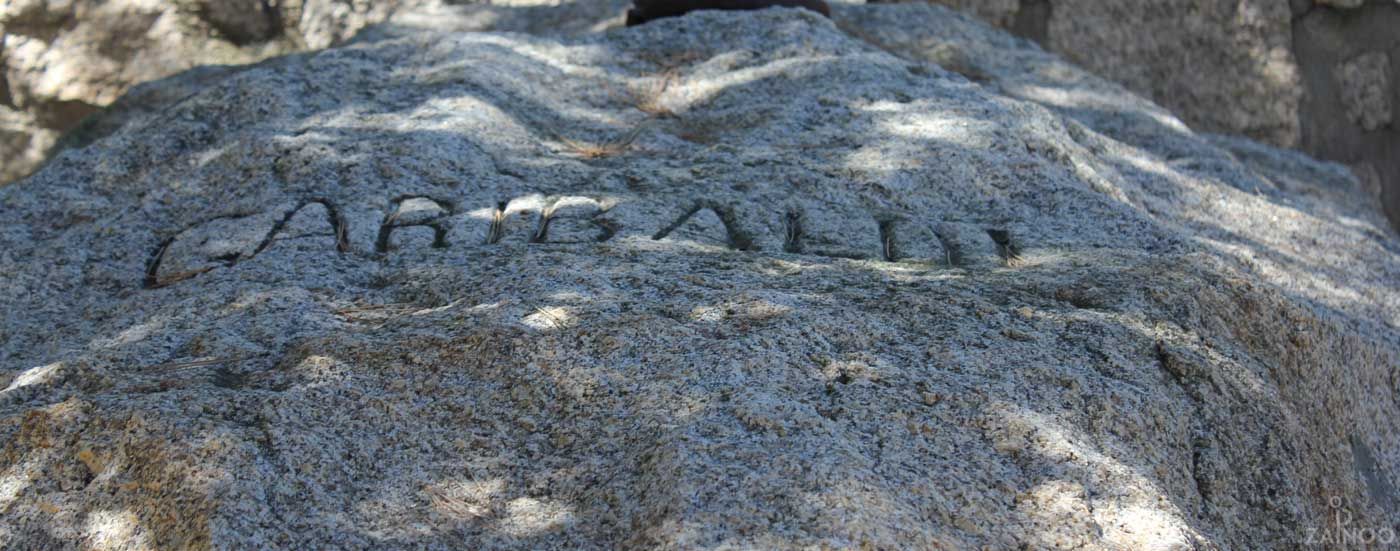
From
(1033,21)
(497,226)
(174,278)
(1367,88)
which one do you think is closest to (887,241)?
(497,226)

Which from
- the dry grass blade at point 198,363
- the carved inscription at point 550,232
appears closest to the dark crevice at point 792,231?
the carved inscription at point 550,232

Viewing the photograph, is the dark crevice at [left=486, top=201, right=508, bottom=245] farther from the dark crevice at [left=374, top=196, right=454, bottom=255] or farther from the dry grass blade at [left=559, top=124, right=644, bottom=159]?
the dry grass blade at [left=559, top=124, right=644, bottom=159]

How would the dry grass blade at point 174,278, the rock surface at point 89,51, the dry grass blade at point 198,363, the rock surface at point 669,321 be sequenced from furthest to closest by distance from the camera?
the rock surface at point 89,51 < the dry grass blade at point 174,278 < the dry grass blade at point 198,363 < the rock surface at point 669,321

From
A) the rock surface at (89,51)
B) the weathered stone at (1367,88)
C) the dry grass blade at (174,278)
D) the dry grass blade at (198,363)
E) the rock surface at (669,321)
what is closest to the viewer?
the rock surface at (669,321)

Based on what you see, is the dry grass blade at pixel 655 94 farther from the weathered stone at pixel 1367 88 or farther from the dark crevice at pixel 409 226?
the weathered stone at pixel 1367 88

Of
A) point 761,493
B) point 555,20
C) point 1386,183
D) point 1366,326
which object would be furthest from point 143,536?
point 1386,183

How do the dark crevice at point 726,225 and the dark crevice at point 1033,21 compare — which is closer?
the dark crevice at point 726,225

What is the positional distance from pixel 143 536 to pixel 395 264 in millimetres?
958

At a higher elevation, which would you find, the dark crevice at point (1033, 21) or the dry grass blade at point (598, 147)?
the dry grass blade at point (598, 147)

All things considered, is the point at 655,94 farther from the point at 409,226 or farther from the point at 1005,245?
the point at 1005,245

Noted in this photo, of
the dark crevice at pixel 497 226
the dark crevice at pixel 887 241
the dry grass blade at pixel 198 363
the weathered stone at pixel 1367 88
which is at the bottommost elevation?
the weathered stone at pixel 1367 88

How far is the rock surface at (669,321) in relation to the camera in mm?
1835

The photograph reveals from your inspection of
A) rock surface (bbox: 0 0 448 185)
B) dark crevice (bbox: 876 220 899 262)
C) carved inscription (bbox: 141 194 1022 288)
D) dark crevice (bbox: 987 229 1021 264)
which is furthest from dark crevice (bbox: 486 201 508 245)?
rock surface (bbox: 0 0 448 185)

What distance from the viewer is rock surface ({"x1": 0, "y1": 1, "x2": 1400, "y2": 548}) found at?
72.2 inches
